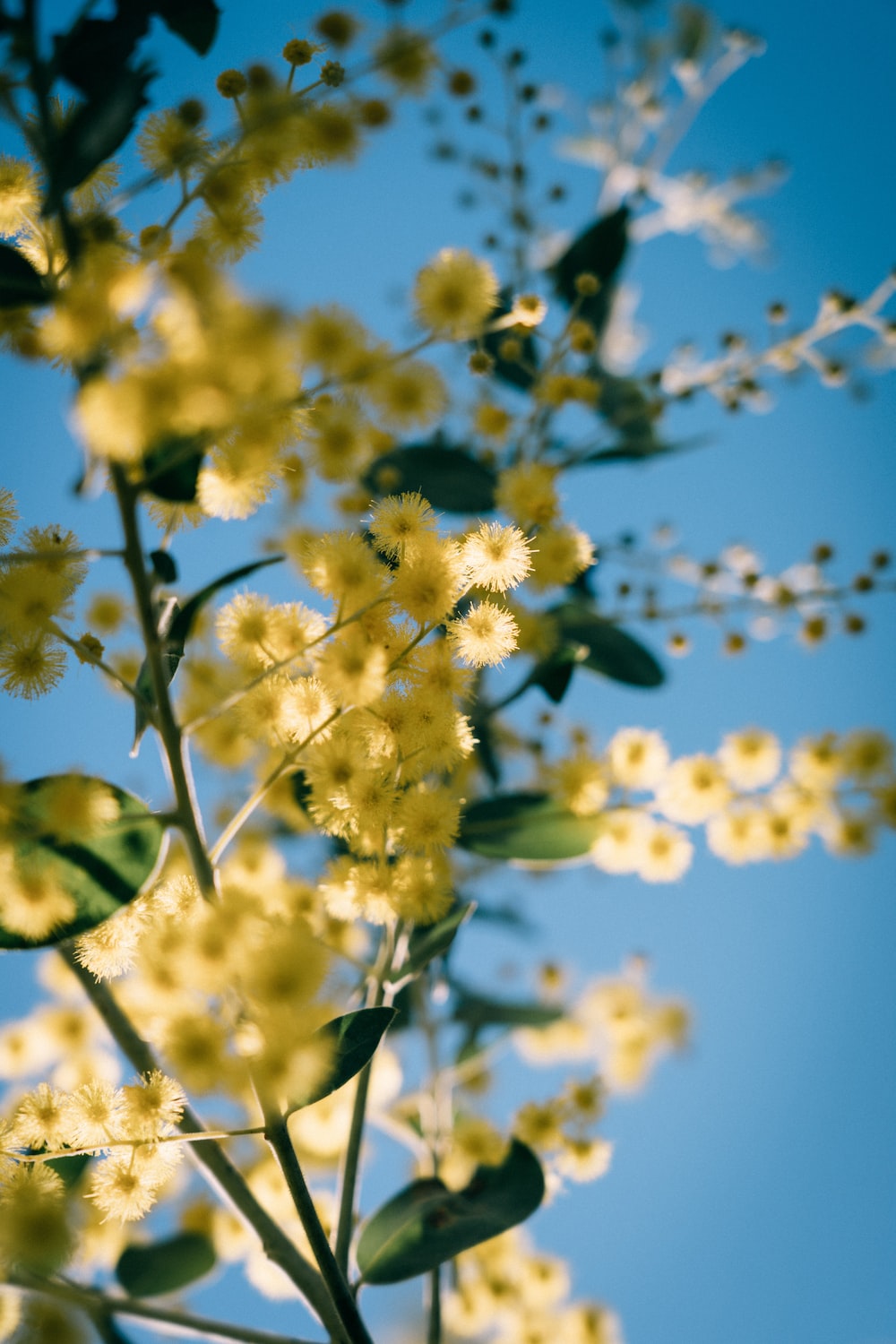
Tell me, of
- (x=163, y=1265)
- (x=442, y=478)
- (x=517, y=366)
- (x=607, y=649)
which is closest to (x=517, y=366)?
(x=517, y=366)

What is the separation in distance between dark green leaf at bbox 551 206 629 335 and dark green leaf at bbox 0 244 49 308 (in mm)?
1132

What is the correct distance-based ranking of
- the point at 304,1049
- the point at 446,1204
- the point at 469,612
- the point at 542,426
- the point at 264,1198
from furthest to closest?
1. the point at 542,426
2. the point at 264,1198
3. the point at 446,1204
4. the point at 469,612
5. the point at 304,1049

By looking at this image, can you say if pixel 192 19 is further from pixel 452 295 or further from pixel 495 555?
pixel 495 555

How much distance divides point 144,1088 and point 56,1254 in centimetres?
14

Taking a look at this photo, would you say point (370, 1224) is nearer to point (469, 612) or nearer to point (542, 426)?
point (469, 612)

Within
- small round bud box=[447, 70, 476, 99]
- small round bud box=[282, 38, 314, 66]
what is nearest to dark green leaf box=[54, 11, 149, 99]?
small round bud box=[282, 38, 314, 66]

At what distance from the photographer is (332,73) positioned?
78cm

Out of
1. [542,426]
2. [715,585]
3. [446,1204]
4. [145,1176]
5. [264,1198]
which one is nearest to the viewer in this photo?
[145,1176]

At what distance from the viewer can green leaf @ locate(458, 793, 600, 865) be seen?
1203 millimetres

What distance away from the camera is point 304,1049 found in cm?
61

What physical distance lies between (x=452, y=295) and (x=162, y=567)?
43cm

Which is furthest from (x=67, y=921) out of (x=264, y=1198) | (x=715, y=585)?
(x=715, y=585)

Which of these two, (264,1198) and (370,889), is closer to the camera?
(370,889)

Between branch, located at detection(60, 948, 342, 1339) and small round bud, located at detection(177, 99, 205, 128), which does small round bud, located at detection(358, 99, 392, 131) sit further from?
branch, located at detection(60, 948, 342, 1339)
